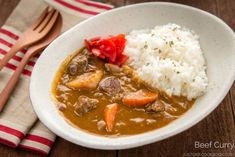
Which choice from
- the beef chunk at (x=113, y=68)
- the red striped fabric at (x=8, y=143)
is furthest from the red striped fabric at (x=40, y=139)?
the beef chunk at (x=113, y=68)

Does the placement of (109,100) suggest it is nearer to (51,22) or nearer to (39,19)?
(51,22)

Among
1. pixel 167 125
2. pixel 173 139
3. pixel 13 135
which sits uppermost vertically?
pixel 167 125

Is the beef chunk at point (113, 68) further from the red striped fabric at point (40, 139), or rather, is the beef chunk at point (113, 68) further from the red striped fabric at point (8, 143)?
the red striped fabric at point (8, 143)

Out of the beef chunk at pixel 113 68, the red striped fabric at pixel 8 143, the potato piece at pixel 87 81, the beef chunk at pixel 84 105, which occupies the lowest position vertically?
the red striped fabric at pixel 8 143

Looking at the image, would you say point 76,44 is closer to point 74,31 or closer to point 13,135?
point 74,31

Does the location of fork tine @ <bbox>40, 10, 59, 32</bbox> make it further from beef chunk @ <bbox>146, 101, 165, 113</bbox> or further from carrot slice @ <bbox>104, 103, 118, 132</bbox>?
beef chunk @ <bbox>146, 101, 165, 113</bbox>

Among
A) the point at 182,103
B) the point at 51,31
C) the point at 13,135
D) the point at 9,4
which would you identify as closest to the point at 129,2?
the point at 51,31

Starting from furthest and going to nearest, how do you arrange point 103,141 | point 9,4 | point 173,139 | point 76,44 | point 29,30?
point 9,4 → point 29,30 → point 76,44 → point 173,139 → point 103,141
